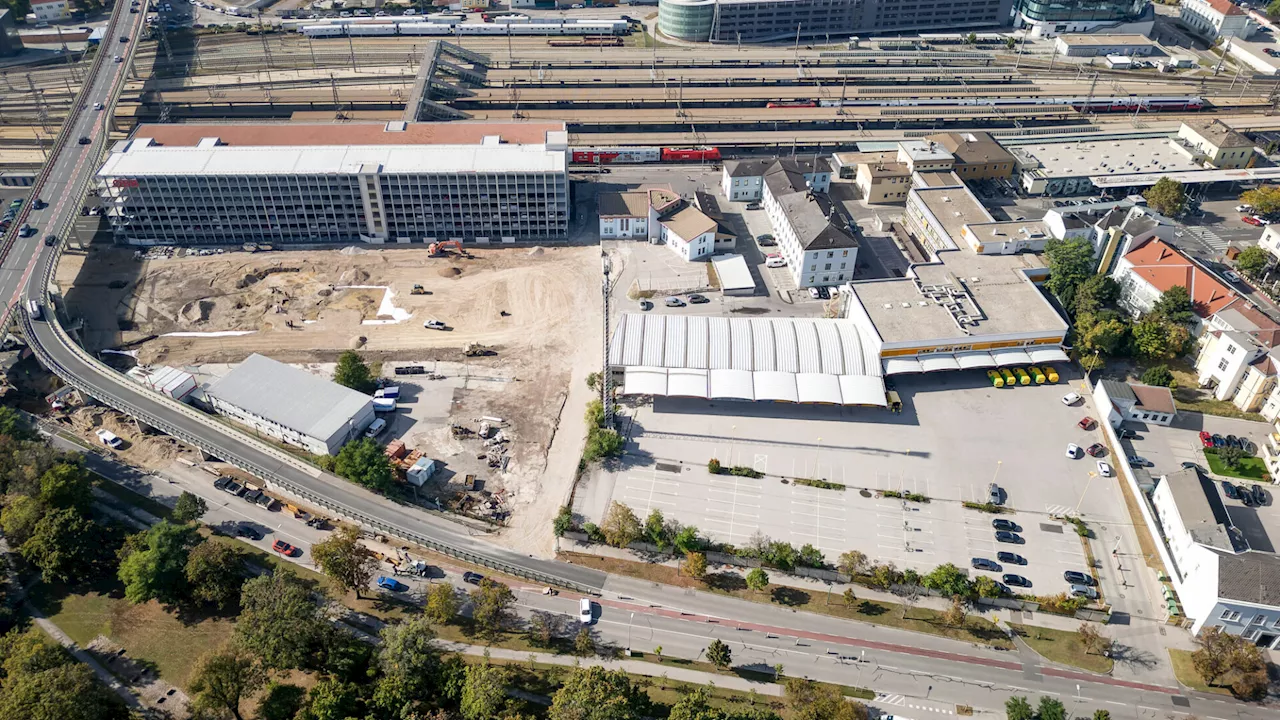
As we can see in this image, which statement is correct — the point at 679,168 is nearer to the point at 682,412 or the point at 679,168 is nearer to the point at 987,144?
the point at 987,144

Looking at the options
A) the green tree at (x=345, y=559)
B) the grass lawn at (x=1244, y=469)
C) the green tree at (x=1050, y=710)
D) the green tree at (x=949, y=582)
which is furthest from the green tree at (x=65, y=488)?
the grass lawn at (x=1244, y=469)

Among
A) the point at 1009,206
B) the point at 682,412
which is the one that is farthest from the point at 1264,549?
the point at 1009,206

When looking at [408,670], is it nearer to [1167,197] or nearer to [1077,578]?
[1077,578]

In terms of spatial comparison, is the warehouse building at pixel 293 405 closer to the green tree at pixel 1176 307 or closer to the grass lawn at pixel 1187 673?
the grass lawn at pixel 1187 673

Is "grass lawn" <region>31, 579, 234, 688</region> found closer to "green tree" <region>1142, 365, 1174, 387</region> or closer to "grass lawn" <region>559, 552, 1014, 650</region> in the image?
"grass lawn" <region>559, 552, 1014, 650</region>

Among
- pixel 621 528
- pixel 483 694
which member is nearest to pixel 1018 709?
pixel 621 528
